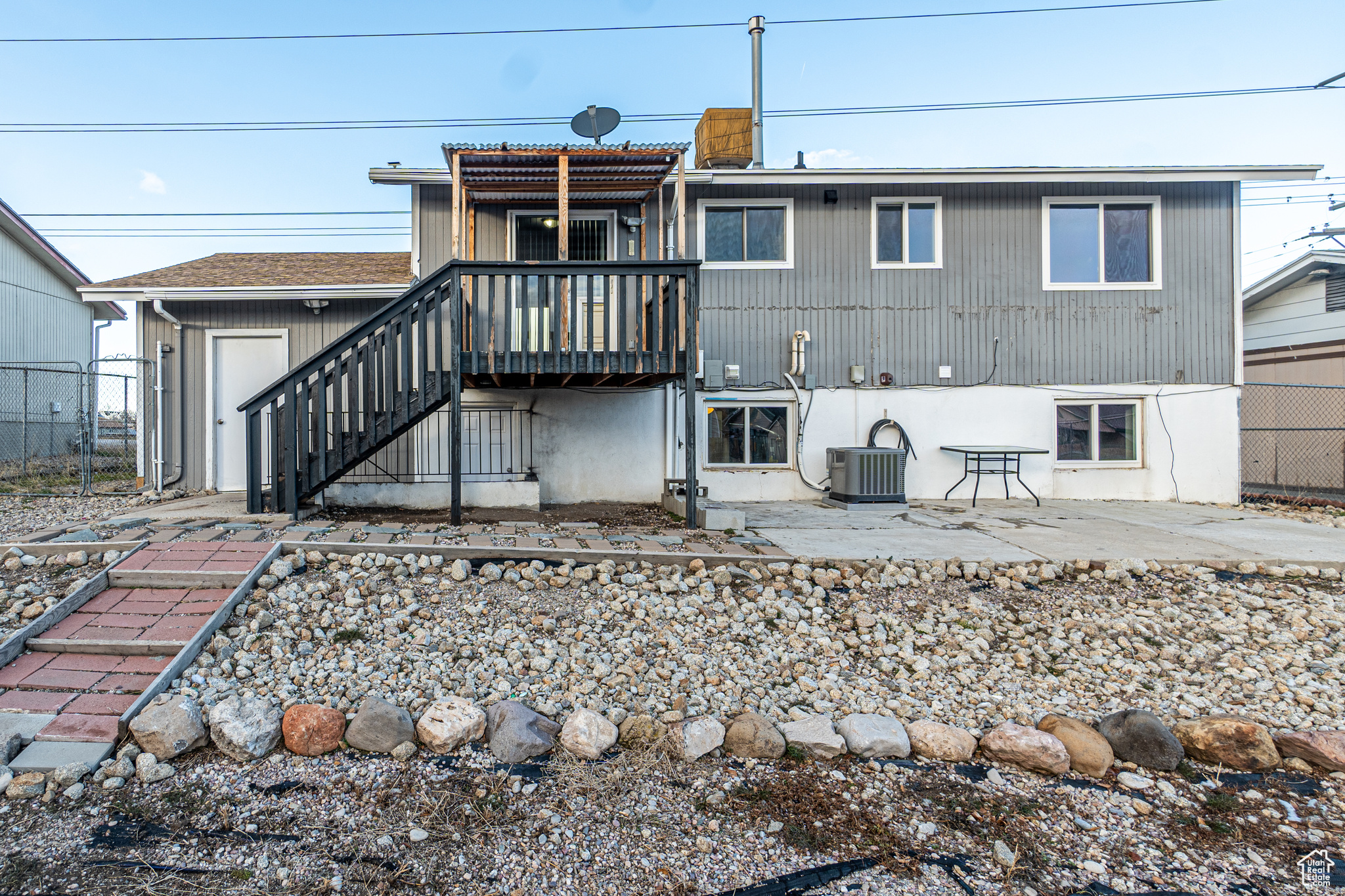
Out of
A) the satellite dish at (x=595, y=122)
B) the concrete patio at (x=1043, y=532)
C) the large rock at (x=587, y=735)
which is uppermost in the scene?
the satellite dish at (x=595, y=122)

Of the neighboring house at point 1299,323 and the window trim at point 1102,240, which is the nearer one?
the window trim at point 1102,240

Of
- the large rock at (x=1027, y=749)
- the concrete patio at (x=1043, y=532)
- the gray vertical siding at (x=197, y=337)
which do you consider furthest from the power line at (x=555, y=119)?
the large rock at (x=1027, y=749)

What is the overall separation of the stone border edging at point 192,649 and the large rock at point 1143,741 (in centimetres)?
419

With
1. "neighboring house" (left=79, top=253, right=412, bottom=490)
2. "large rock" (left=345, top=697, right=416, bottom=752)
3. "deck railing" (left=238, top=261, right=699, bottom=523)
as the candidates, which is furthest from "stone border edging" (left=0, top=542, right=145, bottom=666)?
"neighboring house" (left=79, top=253, right=412, bottom=490)

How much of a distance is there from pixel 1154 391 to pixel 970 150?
7050 mm

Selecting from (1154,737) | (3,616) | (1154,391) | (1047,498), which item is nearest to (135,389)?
(3,616)

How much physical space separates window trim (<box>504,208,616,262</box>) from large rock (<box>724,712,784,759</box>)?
664 cm

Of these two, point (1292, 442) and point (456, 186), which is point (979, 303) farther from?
point (1292, 442)

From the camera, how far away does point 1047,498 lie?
8.49 m

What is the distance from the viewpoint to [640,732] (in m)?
2.74

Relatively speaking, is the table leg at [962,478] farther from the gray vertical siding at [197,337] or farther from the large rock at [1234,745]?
the gray vertical siding at [197,337]

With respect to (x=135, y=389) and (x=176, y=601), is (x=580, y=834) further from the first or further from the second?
(x=135, y=389)

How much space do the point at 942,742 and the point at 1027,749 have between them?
1.10ft

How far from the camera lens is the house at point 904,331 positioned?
8.13 meters
